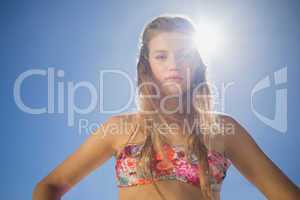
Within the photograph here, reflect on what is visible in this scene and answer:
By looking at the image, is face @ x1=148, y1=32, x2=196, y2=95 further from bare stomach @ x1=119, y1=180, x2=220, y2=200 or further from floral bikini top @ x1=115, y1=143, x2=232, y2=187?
bare stomach @ x1=119, y1=180, x2=220, y2=200

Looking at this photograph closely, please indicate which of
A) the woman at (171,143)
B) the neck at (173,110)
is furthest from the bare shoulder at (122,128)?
the neck at (173,110)

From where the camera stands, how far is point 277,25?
5.49 feet

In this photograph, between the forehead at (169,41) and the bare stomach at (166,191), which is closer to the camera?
the bare stomach at (166,191)

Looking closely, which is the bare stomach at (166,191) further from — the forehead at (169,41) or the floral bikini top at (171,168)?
the forehead at (169,41)

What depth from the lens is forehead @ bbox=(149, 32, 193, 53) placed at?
4.24 ft

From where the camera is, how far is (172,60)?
127cm

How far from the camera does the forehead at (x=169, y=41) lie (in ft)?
4.24

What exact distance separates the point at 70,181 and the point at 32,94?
515mm

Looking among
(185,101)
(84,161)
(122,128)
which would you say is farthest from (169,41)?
(84,161)

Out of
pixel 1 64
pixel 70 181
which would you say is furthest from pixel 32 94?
pixel 70 181

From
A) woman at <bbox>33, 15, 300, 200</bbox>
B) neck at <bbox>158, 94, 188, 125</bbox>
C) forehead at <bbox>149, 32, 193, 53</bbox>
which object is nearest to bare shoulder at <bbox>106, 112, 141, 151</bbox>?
woman at <bbox>33, 15, 300, 200</bbox>

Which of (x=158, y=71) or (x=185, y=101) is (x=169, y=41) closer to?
(x=158, y=71)

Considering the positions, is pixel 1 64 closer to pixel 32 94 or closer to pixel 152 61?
pixel 32 94

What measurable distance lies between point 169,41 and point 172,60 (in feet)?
0.22
